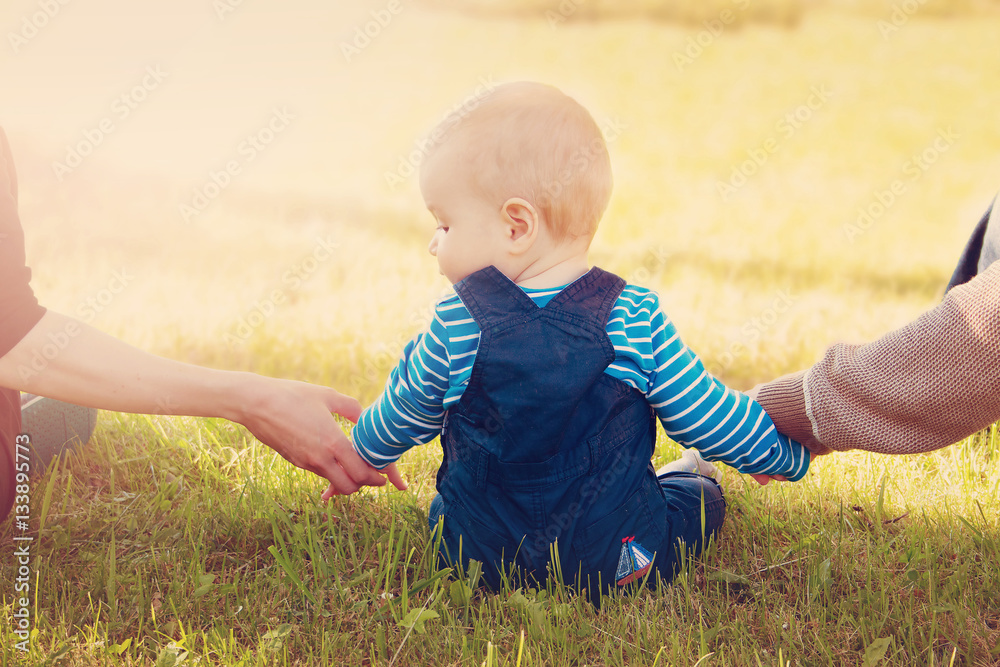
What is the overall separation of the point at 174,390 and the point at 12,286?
408 millimetres

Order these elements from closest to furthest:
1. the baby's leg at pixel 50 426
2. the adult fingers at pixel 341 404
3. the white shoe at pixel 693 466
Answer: the adult fingers at pixel 341 404 → the white shoe at pixel 693 466 → the baby's leg at pixel 50 426

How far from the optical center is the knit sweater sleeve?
176 cm

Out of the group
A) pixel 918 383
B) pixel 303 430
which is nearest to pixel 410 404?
pixel 303 430

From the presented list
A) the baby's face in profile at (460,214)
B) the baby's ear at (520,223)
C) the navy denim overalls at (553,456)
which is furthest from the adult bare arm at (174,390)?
the baby's ear at (520,223)

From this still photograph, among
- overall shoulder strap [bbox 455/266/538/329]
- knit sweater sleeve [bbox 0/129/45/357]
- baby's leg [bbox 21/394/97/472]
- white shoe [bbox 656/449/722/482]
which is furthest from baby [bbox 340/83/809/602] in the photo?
baby's leg [bbox 21/394/97/472]

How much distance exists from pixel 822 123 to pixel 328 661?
976 cm

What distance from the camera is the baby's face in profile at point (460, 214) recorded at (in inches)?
65.6

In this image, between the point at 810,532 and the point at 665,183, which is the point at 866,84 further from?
the point at 810,532

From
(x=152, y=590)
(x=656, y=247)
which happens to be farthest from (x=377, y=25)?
(x=152, y=590)

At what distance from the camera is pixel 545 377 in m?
1.62

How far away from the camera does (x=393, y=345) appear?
370 centimetres

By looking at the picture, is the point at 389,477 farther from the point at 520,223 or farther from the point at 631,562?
the point at 520,223

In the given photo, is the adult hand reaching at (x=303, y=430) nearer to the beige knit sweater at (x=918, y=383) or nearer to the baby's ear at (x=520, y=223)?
the baby's ear at (x=520, y=223)

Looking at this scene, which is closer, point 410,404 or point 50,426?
point 410,404
